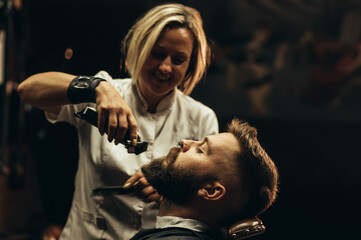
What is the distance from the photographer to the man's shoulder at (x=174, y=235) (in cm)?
140

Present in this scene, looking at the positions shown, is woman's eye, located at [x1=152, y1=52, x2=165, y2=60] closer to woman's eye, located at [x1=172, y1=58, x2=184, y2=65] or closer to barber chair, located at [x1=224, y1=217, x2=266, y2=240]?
woman's eye, located at [x1=172, y1=58, x2=184, y2=65]

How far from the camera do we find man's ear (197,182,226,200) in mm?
1473

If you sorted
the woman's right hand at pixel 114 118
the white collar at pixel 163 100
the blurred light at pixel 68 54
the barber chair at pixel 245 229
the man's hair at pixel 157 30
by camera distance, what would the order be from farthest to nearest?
the blurred light at pixel 68 54 < the white collar at pixel 163 100 < the man's hair at pixel 157 30 < the barber chair at pixel 245 229 < the woman's right hand at pixel 114 118

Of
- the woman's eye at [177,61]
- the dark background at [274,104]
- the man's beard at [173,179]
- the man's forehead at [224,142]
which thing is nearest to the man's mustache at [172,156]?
the man's beard at [173,179]

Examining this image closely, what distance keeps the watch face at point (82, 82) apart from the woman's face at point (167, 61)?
33cm

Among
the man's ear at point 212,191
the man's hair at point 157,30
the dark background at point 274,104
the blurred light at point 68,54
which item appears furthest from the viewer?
the dark background at point 274,104

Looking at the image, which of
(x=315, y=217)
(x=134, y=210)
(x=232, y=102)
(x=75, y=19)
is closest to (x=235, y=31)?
(x=232, y=102)

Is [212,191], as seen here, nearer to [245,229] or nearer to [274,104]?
[245,229]

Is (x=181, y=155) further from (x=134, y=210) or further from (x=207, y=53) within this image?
(x=207, y=53)

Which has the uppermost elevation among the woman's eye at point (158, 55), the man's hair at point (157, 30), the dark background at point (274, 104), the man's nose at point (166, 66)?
the man's hair at point (157, 30)

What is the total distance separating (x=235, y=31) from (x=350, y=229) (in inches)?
97.4

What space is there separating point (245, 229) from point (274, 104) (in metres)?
3.07

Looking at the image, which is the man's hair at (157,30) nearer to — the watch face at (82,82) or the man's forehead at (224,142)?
the watch face at (82,82)

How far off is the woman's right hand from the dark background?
95.3 inches
